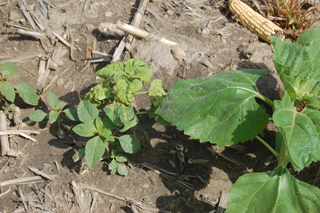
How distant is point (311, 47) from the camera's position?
294 centimetres

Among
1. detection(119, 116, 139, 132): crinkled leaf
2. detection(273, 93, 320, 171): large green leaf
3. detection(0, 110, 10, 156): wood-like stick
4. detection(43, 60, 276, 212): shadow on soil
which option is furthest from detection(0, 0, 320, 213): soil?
detection(273, 93, 320, 171): large green leaf

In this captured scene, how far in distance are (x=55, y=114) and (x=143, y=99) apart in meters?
1.23

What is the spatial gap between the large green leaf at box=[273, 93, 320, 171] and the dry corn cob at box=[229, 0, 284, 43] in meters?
2.33

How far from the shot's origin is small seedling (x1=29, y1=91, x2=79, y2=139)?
349 centimetres

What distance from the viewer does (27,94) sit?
383 cm

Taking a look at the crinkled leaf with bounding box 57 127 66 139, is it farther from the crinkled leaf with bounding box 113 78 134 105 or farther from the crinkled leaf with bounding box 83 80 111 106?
the crinkled leaf with bounding box 113 78 134 105

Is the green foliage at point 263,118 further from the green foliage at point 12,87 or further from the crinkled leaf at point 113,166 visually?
the green foliage at point 12,87

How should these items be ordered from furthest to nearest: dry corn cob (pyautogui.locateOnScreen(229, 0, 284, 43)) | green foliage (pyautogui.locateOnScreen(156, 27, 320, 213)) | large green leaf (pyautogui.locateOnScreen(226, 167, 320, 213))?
1. dry corn cob (pyautogui.locateOnScreen(229, 0, 284, 43))
2. large green leaf (pyautogui.locateOnScreen(226, 167, 320, 213))
3. green foliage (pyautogui.locateOnScreen(156, 27, 320, 213))

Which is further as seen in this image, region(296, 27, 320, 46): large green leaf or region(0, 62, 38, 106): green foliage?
region(0, 62, 38, 106): green foliage

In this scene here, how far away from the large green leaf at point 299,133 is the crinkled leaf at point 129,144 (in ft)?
5.39

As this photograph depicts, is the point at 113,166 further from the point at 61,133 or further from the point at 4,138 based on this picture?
the point at 4,138

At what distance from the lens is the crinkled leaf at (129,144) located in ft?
10.5

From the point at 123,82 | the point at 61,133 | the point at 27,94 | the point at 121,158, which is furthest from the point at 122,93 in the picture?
the point at 27,94

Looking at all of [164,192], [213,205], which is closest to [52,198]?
[164,192]
